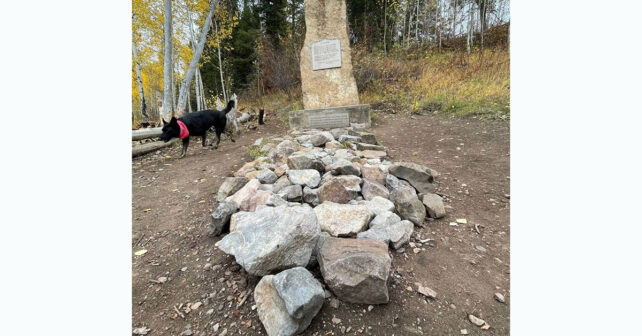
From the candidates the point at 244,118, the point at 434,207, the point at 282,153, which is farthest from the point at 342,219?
the point at 244,118

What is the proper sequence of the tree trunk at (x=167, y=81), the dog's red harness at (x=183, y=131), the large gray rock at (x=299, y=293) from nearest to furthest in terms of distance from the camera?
the large gray rock at (x=299, y=293)
the dog's red harness at (x=183, y=131)
the tree trunk at (x=167, y=81)

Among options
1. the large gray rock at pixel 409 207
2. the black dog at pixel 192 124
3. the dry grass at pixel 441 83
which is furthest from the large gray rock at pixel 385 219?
the dry grass at pixel 441 83

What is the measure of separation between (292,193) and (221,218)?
65 centimetres

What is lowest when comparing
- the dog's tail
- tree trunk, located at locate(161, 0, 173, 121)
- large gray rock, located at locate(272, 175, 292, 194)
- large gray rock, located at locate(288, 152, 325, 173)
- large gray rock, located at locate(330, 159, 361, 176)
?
large gray rock, located at locate(272, 175, 292, 194)

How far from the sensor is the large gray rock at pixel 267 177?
2.74 m

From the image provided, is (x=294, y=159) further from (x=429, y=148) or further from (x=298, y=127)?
(x=298, y=127)

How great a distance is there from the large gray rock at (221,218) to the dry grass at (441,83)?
6.14 meters

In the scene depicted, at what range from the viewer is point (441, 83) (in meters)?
8.53

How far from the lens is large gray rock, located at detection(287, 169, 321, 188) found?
2569 millimetres

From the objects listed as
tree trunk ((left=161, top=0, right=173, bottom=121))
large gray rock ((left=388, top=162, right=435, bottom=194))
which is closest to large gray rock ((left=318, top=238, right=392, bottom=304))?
large gray rock ((left=388, top=162, right=435, bottom=194))

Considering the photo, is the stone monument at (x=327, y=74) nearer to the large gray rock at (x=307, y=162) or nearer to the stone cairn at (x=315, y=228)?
the stone cairn at (x=315, y=228)

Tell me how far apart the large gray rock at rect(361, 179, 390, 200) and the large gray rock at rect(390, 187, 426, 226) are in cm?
16

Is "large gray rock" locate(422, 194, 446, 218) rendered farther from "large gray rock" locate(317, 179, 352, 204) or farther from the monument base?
the monument base

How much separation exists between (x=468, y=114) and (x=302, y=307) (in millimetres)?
6707
